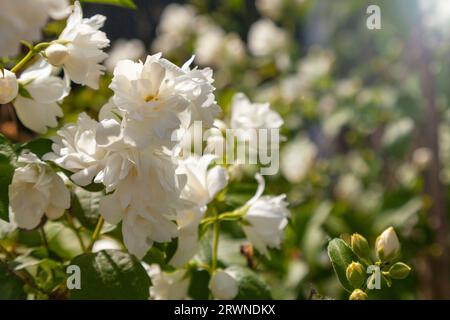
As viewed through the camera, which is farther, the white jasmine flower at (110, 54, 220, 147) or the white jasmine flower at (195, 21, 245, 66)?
the white jasmine flower at (195, 21, 245, 66)

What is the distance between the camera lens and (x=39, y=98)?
735 mm

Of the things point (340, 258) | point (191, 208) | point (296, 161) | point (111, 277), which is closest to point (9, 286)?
point (111, 277)

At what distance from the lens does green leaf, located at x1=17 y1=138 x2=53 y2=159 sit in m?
0.68

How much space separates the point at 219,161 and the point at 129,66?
0.91 ft

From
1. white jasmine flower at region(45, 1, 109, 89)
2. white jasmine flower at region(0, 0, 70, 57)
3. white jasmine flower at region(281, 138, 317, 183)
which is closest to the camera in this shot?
white jasmine flower at region(0, 0, 70, 57)

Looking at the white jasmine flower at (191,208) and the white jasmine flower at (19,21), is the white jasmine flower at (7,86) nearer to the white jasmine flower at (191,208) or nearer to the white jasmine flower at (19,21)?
the white jasmine flower at (19,21)

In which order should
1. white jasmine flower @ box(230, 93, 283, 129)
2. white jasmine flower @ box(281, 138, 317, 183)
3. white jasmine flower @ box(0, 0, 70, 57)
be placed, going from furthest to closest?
1. white jasmine flower @ box(281, 138, 317, 183)
2. white jasmine flower @ box(230, 93, 283, 129)
3. white jasmine flower @ box(0, 0, 70, 57)

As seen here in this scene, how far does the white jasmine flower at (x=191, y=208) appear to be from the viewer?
71 cm

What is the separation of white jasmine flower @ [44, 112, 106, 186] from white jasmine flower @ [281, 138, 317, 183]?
127 centimetres

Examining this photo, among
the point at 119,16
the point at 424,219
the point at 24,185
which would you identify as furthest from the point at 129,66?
the point at 119,16

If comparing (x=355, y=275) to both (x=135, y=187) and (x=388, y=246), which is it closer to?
(x=388, y=246)

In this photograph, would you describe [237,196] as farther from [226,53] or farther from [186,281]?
[226,53]

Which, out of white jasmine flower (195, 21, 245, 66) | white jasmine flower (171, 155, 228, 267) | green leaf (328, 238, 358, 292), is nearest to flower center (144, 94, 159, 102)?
white jasmine flower (171, 155, 228, 267)

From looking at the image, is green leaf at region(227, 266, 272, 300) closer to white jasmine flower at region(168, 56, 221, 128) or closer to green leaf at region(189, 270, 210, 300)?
green leaf at region(189, 270, 210, 300)
